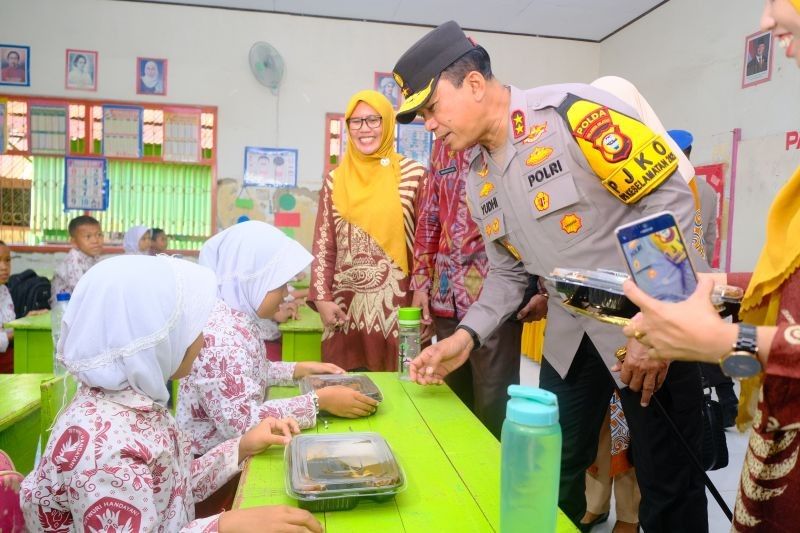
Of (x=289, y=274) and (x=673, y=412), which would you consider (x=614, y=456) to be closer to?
(x=673, y=412)

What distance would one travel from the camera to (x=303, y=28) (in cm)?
531

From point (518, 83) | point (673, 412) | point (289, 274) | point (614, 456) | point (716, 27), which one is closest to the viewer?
point (673, 412)

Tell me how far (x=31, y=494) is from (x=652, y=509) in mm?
1262

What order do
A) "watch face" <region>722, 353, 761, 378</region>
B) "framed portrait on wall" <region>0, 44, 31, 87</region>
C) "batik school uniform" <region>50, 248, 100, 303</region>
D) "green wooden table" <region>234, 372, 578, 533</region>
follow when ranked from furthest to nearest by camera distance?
"framed portrait on wall" <region>0, 44, 31, 87</region> → "batik school uniform" <region>50, 248, 100, 303</region> → "green wooden table" <region>234, 372, 578, 533</region> → "watch face" <region>722, 353, 761, 378</region>

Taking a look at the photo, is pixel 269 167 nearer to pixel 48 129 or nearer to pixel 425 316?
pixel 48 129

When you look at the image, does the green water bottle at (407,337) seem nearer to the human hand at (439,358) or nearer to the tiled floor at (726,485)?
the human hand at (439,358)

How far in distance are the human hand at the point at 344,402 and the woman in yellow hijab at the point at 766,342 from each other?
69 centimetres

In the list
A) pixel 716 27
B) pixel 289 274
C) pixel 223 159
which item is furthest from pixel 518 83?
pixel 289 274

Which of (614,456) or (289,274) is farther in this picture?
(614,456)

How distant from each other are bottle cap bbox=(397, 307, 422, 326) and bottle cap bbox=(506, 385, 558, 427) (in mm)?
804

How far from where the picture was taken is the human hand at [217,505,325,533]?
84cm

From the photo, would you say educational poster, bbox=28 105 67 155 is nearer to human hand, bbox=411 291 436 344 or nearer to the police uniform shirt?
human hand, bbox=411 291 436 344

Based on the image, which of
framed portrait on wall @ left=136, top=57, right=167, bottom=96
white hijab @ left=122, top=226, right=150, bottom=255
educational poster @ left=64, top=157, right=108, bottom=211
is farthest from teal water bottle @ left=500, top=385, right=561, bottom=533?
educational poster @ left=64, top=157, right=108, bottom=211

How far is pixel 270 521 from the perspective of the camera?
0.86 metres
